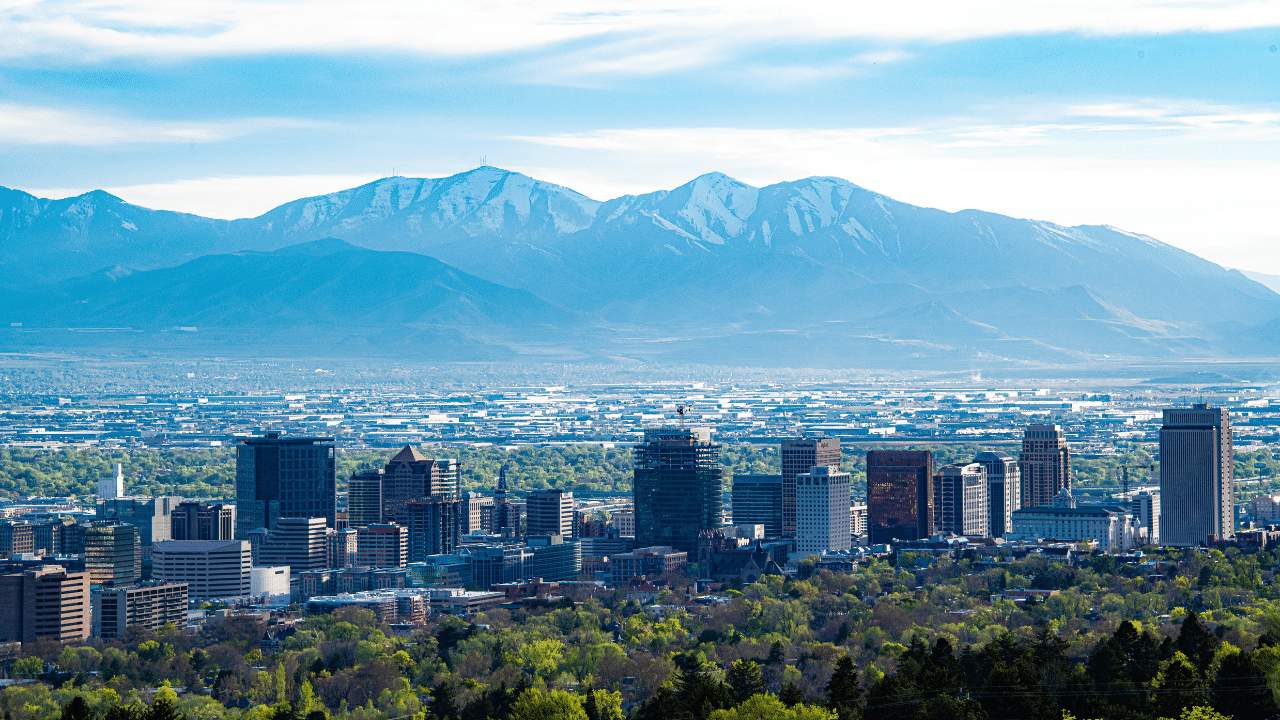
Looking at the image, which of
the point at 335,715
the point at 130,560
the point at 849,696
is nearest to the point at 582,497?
the point at 130,560

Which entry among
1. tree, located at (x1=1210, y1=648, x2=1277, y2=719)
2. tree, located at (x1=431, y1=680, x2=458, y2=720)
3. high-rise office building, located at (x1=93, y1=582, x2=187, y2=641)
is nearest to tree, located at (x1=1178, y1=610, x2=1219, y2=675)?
tree, located at (x1=1210, y1=648, x2=1277, y2=719)

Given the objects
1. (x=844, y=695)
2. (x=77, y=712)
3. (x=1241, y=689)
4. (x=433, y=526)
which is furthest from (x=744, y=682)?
(x=433, y=526)

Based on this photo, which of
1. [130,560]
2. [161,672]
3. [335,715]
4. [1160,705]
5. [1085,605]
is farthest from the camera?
[130,560]

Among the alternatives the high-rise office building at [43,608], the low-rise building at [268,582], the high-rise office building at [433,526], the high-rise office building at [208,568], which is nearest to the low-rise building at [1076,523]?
the high-rise office building at [433,526]

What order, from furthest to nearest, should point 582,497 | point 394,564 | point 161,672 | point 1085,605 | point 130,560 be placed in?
point 582,497, point 394,564, point 130,560, point 1085,605, point 161,672

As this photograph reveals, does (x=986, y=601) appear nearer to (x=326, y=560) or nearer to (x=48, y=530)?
(x=326, y=560)
